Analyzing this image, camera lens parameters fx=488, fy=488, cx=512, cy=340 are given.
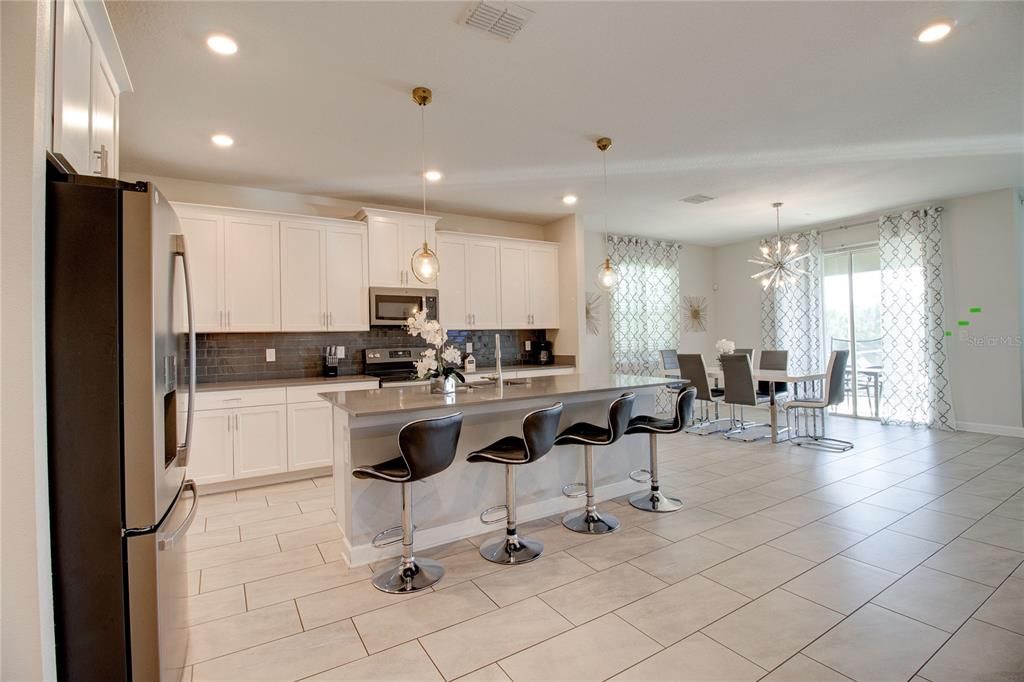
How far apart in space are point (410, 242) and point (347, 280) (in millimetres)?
782

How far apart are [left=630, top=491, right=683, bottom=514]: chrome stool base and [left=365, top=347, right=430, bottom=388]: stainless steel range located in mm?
2438

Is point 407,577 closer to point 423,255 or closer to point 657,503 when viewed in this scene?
point 657,503

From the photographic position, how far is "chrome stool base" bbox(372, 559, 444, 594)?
2509mm

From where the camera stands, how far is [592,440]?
10.3 feet

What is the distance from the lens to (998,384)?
5605 mm

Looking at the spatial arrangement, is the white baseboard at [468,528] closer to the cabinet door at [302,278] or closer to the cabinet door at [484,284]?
the cabinet door at [302,278]

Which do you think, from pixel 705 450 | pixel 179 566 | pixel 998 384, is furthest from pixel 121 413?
pixel 998 384

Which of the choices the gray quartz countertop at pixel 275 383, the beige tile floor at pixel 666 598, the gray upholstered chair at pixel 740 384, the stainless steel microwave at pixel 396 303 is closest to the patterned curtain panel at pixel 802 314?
the gray upholstered chair at pixel 740 384

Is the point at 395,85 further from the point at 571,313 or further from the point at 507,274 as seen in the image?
the point at 571,313

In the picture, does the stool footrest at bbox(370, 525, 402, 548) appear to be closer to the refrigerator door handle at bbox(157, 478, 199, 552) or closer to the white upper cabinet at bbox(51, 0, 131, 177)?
Result: the refrigerator door handle at bbox(157, 478, 199, 552)

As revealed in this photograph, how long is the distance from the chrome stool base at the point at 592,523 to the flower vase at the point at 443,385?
1205 millimetres

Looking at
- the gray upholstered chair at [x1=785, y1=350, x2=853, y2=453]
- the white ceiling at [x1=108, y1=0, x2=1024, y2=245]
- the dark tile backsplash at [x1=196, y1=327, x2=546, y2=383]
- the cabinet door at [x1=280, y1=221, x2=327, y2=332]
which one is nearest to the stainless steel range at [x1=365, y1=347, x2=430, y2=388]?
the dark tile backsplash at [x1=196, y1=327, x2=546, y2=383]

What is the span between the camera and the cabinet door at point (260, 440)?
4160 millimetres

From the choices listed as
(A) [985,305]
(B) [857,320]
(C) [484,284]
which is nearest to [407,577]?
(C) [484,284]
